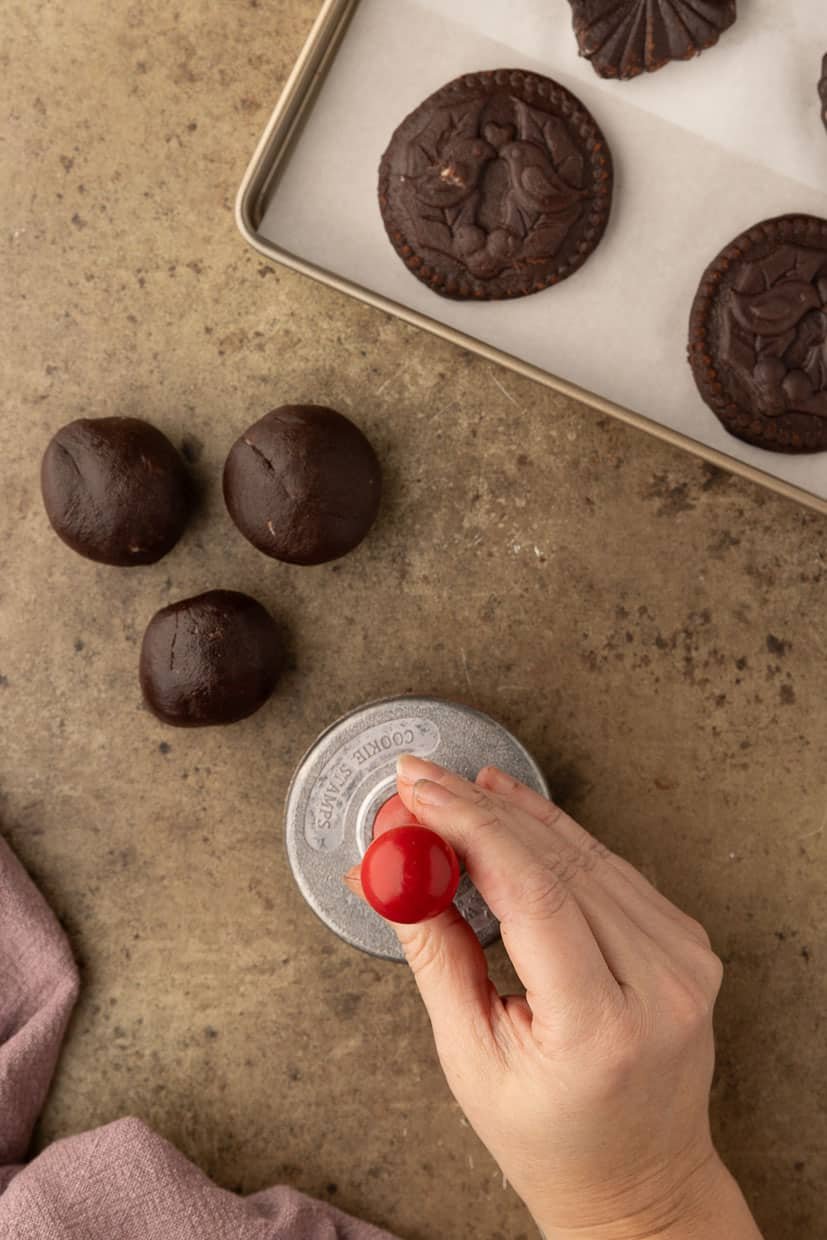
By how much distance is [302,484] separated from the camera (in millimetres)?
1236

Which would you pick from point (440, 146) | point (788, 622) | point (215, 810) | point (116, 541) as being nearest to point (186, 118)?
point (440, 146)

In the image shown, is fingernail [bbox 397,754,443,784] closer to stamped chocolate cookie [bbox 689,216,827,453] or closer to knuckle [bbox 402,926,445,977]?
knuckle [bbox 402,926,445,977]

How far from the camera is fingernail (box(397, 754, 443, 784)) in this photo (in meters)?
1.08

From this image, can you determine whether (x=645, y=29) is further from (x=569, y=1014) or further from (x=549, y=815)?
(x=569, y=1014)

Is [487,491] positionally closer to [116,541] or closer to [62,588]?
[116,541]

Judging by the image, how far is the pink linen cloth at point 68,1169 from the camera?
127cm

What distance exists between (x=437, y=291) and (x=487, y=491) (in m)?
0.27

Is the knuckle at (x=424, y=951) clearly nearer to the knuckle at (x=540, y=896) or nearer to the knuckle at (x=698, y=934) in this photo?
the knuckle at (x=540, y=896)

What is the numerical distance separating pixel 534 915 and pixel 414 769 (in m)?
0.23

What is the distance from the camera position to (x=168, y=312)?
139cm

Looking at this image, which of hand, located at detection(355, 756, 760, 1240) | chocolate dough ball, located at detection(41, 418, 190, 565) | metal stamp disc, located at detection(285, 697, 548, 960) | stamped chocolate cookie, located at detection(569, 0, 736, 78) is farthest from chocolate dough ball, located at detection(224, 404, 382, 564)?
stamped chocolate cookie, located at detection(569, 0, 736, 78)

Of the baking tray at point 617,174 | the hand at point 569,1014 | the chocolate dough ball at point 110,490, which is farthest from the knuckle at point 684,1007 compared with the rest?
the chocolate dough ball at point 110,490

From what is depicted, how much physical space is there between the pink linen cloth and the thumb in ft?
1.61

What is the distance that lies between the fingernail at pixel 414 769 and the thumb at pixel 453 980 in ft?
0.46
